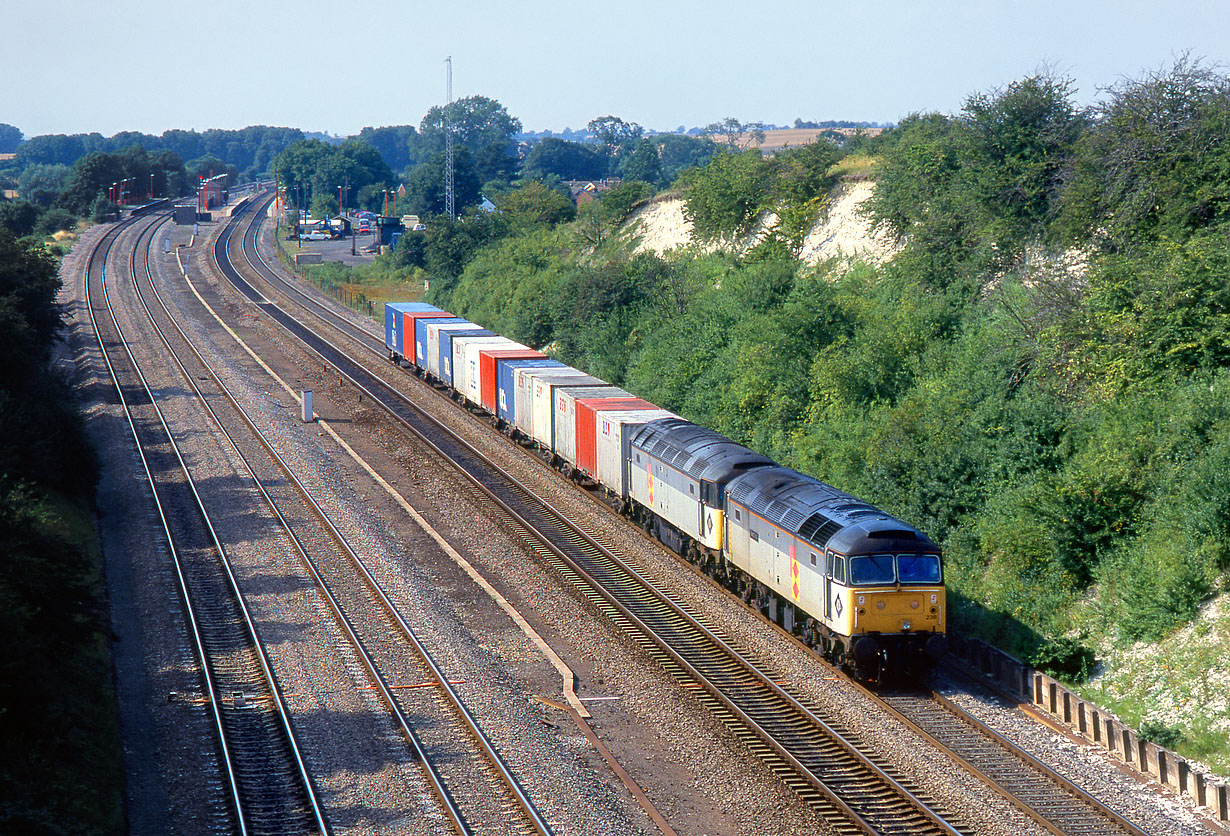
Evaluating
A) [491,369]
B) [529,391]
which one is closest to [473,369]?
[491,369]

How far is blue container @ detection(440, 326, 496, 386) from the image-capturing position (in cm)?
4694

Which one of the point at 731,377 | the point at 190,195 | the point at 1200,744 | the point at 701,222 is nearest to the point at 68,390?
the point at 731,377

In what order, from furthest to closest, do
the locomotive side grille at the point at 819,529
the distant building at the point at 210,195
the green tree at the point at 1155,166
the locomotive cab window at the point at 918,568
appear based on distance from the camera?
the distant building at the point at 210,195
the green tree at the point at 1155,166
the locomotive side grille at the point at 819,529
the locomotive cab window at the point at 918,568

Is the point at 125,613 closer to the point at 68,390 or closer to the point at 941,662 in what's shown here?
the point at 941,662

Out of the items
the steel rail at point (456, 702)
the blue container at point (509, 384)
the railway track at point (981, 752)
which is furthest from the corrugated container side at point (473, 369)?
the railway track at point (981, 752)

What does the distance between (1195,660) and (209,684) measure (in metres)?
17.4

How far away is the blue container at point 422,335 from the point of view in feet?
166

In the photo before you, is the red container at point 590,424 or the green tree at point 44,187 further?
the green tree at point 44,187

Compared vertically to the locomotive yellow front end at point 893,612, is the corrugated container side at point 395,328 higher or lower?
higher

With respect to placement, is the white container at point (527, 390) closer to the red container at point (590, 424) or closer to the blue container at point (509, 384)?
the blue container at point (509, 384)

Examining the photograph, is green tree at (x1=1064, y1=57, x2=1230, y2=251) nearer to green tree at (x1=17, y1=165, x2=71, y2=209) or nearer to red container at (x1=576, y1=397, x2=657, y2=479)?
red container at (x1=576, y1=397, x2=657, y2=479)

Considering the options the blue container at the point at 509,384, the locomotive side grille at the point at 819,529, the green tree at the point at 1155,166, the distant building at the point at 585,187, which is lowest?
the locomotive side grille at the point at 819,529

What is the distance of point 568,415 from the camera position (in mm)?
34250

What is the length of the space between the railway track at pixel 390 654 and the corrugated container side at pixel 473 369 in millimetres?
8196
